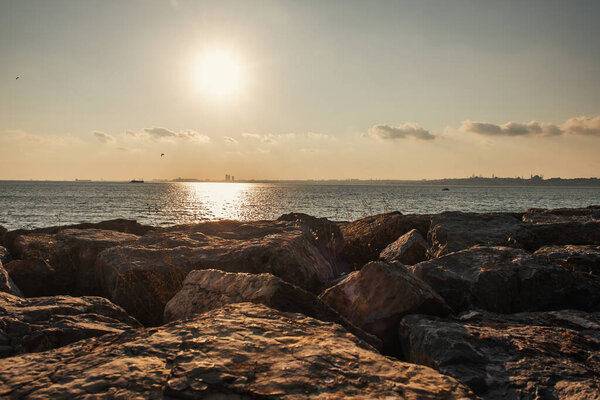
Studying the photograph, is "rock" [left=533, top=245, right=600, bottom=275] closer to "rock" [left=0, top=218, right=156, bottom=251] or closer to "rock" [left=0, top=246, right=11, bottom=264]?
"rock" [left=0, top=246, right=11, bottom=264]

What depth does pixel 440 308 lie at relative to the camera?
416 centimetres

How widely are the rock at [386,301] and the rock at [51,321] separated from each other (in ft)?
7.90

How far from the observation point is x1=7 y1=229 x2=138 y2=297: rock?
5.96 m

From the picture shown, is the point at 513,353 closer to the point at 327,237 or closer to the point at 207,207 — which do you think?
the point at 327,237

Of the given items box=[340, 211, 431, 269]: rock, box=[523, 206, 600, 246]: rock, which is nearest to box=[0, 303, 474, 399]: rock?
box=[340, 211, 431, 269]: rock

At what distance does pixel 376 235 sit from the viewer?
385 inches

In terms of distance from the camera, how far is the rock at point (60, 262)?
5.96 metres

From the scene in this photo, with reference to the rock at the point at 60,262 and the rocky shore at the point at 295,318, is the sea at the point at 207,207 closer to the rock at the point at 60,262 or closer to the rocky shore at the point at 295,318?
the rock at the point at 60,262

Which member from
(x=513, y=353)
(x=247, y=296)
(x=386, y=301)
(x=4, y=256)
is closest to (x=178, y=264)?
(x=247, y=296)

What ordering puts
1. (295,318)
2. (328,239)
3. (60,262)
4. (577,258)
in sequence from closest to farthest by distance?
(295,318) < (577,258) < (60,262) < (328,239)

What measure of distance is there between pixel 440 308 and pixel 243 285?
2.23m

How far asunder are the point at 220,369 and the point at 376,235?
8.18 metres

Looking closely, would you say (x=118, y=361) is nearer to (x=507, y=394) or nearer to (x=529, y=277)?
(x=507, y=394)

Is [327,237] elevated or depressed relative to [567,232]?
depressed
